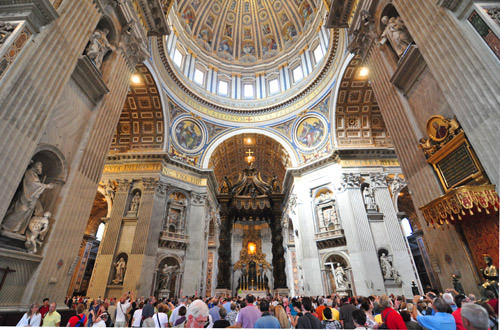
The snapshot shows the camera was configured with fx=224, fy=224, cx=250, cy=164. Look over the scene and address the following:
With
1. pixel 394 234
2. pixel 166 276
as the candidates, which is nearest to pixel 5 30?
pixel 166 276

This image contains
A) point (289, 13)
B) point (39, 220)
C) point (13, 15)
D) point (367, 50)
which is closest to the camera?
point (13, 15)

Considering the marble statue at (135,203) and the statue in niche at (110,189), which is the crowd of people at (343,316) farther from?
the statue in niche at (110,189)

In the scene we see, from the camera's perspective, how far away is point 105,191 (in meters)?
15.6

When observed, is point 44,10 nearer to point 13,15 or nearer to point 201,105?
point 13,15

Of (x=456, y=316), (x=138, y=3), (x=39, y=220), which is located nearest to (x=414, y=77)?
(x=456, y=316)

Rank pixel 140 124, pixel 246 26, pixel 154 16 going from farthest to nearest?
pixel 246 26 < pixel 140 124 < pixel 154 16

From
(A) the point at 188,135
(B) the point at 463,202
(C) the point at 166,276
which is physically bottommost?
(C) the point at 166,276

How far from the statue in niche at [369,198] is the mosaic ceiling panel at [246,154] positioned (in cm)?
718

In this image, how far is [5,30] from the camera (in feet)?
14.6

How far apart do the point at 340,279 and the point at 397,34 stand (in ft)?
42.3

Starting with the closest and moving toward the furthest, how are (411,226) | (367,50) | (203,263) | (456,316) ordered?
(456,316), (367,50), (203,263), (411,226)

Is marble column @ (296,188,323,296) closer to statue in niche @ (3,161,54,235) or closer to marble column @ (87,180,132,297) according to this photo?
marble column @ (87,180,132,297)

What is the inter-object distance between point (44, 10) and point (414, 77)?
926cm

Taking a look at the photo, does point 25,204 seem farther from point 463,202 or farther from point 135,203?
point 135,203
